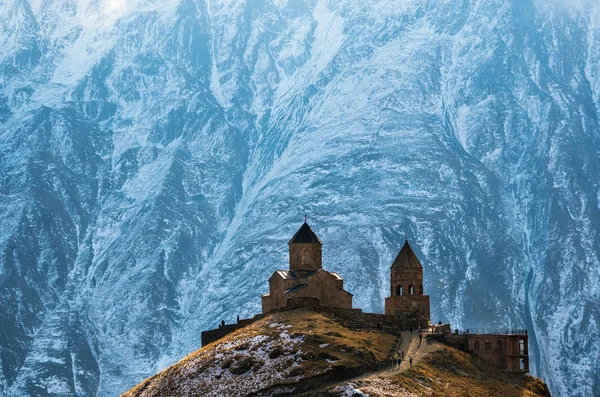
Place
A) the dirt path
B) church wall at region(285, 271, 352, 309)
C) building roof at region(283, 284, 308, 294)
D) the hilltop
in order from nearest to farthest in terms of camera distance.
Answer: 1. the dirt path
2. the hilltop
3. building roof at region(283, 284, 308, 294)
4. church wall at region(285, 271, 352, 309)

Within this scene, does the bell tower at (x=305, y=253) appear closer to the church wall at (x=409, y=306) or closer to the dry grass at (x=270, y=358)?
the church wall at (x=409, y=306)

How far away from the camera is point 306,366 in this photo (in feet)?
374

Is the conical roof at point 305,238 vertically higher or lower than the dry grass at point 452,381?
higher

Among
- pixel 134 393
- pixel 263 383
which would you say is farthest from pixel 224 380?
pixel 134 393

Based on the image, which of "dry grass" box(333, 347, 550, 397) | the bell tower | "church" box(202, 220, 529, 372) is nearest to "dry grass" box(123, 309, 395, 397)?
"dry grass" box(333, 347, 550, 397)

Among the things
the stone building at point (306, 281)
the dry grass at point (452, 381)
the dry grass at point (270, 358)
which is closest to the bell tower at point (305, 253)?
the stone building at point (306, 281)

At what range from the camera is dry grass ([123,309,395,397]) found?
375 feet

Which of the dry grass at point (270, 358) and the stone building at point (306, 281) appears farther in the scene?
the stone building at point (306, 281)

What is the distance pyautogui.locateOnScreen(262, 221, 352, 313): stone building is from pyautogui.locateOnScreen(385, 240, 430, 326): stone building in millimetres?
4955

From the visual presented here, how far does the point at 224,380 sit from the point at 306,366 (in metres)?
7.25

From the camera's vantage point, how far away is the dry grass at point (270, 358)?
375 ft

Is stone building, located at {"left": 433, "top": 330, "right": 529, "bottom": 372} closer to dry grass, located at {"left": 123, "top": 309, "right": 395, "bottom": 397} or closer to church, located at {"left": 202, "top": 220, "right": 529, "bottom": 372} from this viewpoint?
church, located at {"left": 202, "top": 220, "right": 529, "bottom": 372}

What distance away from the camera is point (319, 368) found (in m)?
114

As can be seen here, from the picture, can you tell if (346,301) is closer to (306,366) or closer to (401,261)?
(401,261)
